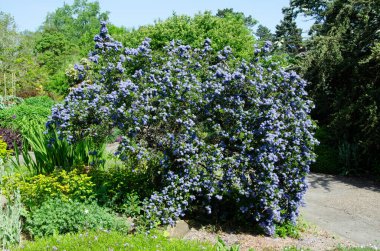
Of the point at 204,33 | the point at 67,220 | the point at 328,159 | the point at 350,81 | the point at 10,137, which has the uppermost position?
the point at 204,33

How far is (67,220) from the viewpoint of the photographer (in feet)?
17.8

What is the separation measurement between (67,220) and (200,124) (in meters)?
2.16

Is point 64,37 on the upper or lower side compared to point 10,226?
upper

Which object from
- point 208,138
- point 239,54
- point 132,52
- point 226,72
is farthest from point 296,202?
point 239,54

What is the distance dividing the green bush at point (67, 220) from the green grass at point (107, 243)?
0.40 m

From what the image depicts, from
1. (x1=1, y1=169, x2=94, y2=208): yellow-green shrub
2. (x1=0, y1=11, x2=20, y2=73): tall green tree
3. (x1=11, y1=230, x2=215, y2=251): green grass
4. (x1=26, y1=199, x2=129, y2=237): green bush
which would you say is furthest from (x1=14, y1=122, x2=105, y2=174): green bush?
(x1=0, y1=11, x2=20, y2=73): tall green tree

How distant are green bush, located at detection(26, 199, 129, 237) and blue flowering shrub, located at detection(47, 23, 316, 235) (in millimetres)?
512

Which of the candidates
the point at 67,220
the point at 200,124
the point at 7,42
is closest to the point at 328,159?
the point at 200,124

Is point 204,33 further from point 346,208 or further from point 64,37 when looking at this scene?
point 64,37

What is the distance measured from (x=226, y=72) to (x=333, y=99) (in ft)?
23.7

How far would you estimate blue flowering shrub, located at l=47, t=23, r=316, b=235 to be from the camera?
5.58m

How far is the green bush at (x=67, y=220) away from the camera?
534 centimetres

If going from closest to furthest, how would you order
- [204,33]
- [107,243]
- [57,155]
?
1. [107,243]
2. [57,155]
3. [204,33]

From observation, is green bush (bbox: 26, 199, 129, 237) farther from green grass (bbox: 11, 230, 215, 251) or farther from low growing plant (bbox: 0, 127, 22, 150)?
low growing plant (bbox: 0, 127, 22, 150)
